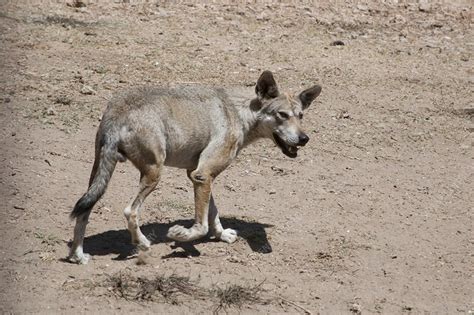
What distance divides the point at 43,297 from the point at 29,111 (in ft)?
15.4

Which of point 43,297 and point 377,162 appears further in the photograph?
point 377,162

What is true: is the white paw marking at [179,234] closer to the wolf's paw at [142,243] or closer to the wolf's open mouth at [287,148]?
the wolf's paw at [142,243]

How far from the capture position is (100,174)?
8.35 metres

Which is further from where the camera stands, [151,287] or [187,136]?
[187,136]

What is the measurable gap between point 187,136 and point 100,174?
110cm

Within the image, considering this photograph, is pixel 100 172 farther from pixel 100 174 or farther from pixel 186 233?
pixel 186 233

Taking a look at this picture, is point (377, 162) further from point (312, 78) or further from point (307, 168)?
point (312, 78)

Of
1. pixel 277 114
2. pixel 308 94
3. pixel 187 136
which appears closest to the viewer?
pixel 187 136

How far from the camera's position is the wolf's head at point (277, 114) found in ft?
31.2

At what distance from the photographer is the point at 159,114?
28.7 ft

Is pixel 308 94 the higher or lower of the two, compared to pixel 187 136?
higher

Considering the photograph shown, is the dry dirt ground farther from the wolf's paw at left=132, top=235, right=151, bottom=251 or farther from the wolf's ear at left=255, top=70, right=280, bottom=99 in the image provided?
the wolf's ear at left=255, top=70, right=280, bottom=99

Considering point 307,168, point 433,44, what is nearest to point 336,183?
point 307,168

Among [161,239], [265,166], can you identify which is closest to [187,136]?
[161,239]
